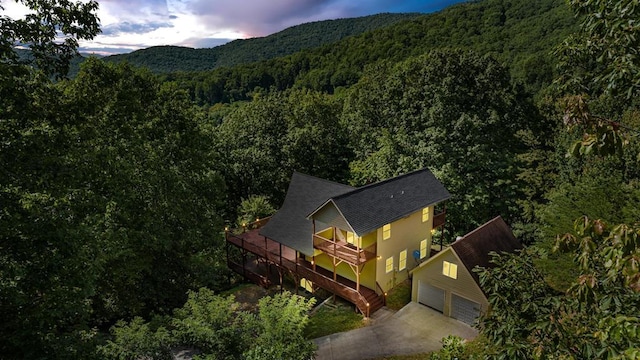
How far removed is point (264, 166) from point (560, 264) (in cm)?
2385

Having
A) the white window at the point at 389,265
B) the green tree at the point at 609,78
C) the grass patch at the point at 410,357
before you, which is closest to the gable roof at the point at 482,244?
the white window at the point at 389,265

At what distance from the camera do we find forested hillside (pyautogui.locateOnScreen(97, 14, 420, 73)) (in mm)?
106375

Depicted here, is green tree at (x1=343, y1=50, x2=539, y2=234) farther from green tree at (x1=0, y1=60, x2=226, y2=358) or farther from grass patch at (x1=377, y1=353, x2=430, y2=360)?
green tree at (x1=0, y1=60, x2=226, y2=358)

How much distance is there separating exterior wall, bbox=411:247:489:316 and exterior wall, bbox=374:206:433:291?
1.84 m

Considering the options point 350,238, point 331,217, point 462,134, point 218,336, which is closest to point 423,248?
point 350,238

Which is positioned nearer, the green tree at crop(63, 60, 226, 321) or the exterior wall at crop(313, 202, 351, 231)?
the green tree at crop(63, 60, 226, 321)

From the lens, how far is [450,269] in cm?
2194

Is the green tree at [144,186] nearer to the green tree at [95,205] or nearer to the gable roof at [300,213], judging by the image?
the green tree at [95,205]

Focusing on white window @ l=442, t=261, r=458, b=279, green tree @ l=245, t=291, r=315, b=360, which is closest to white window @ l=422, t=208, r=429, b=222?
white window @ l=442, t=261, r=458, b=279

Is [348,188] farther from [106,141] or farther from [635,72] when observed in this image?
[635,72]

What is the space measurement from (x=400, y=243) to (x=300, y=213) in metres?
6.88

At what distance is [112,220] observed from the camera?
18.2 metres

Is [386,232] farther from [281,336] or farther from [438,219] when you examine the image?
[281,336]

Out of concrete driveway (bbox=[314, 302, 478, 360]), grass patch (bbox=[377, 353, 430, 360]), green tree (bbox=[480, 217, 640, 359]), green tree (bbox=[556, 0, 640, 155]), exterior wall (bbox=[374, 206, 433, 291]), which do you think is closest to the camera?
green tree (bbox=[480, 217, 640, 359])
